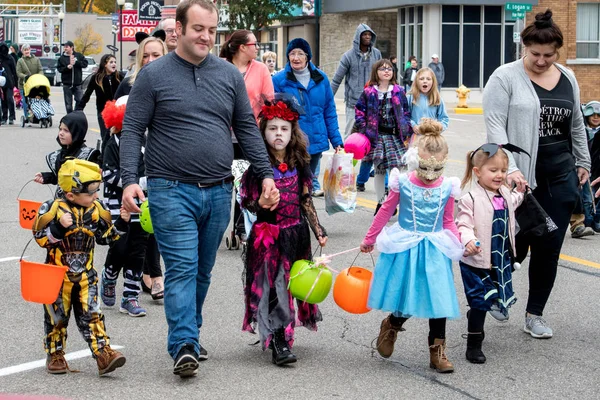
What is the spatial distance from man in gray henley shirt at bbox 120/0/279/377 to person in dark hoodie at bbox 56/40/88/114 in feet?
72.8

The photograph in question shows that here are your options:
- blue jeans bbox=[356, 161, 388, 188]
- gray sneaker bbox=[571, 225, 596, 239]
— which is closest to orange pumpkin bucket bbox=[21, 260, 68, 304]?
gray sneaker bbox=[571, 225, 596, 239]

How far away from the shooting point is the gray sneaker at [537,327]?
669 cm

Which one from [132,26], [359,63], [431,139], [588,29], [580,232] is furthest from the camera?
[588,29]

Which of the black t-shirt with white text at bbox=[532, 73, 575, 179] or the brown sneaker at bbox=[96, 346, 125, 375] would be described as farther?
the black t-shirt with white text at bbox=[532, 73, 575, 179]

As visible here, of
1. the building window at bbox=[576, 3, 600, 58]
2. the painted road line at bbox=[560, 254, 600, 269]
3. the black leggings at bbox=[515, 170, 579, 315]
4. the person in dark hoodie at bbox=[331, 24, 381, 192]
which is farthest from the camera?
the building window at bbox=[576, 3, 600, 58]

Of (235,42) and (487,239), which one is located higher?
(235,42)

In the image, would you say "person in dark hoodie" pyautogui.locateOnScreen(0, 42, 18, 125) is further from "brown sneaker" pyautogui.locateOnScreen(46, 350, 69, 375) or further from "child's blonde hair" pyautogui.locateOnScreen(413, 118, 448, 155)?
"child's blonde hair" pyautogui.locateOnScreen(413, 118, 448, 155)

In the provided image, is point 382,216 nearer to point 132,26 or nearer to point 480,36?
point 132,26

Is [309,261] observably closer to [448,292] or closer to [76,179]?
[448,292]

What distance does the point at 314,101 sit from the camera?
1114cm

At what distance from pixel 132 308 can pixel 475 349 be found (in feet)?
8.11

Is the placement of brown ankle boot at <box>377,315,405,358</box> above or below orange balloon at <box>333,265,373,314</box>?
below

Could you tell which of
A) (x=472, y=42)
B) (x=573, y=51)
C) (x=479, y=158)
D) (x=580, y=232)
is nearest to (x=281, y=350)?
(x=479, y=158)

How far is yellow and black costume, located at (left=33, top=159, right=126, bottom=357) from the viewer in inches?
224
